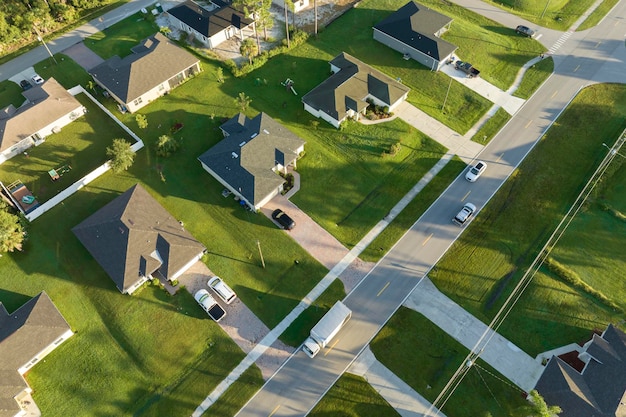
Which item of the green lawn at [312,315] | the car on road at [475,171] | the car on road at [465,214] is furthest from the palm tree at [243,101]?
the car on road at [465,214]

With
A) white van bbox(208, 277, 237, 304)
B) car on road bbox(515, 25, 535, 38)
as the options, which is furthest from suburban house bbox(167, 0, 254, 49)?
car on road bbox(515, 25, 535, 38)

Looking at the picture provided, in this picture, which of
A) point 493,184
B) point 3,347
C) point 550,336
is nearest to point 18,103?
point 3,347

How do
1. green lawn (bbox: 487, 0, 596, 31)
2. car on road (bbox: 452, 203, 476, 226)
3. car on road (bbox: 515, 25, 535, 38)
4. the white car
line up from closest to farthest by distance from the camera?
car on road (bbox: 452, 203, 476, 226)
the white car
car on road (bbox: 515, 25, 535, 38)
green lawn (bbox: 487, 0, 596, 31)

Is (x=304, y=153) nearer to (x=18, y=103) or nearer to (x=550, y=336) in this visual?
(x=550, y=336)

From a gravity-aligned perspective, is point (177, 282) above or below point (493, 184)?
below

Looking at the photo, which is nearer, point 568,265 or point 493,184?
point 568,265

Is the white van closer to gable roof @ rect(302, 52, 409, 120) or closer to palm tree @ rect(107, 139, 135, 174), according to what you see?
palm tree @ rect(107, 139, 135, 174)
